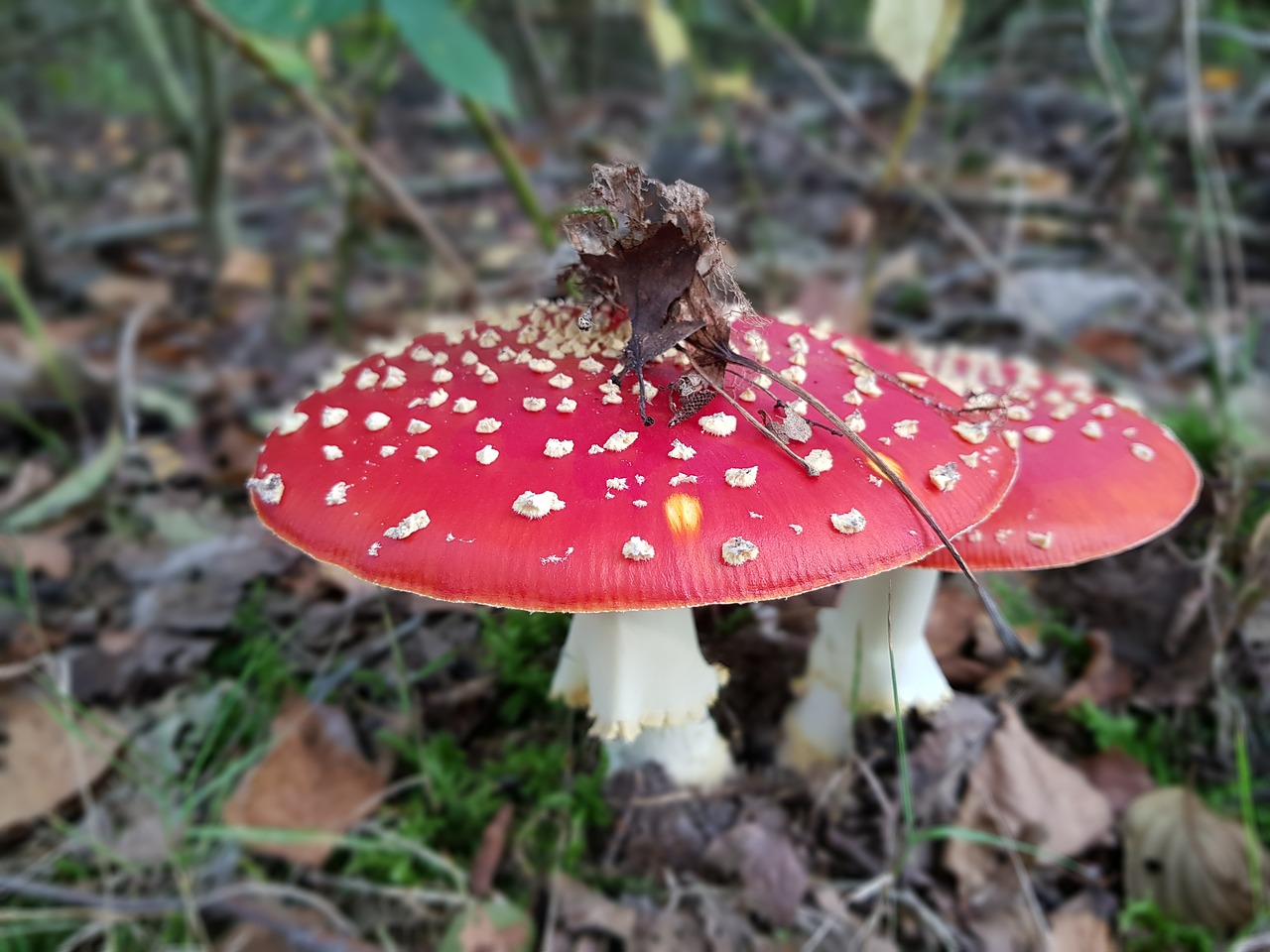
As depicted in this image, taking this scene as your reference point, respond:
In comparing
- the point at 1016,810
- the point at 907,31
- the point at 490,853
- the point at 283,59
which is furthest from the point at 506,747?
the point at 283,59

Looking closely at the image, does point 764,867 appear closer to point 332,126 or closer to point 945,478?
point 945,478

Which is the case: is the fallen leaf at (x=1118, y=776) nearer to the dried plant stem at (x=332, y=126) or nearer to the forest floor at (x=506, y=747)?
the forest floor at (x=506, y=747)

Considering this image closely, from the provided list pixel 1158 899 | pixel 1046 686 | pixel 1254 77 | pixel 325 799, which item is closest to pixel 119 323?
pixel 325 799

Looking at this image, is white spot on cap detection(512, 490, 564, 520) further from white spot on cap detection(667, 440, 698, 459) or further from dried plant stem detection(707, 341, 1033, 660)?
dried plant stem detection(707, 341, 1033, 660)

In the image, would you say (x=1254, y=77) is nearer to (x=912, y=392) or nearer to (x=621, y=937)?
(x=912, y=392)

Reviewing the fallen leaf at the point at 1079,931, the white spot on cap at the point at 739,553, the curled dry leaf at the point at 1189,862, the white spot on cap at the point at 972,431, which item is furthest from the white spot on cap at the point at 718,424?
the curled dry leaf at the point at 1189,862

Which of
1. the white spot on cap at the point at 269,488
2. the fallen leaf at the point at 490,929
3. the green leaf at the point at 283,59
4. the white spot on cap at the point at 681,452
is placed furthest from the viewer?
the green leaf at the point at 283,59

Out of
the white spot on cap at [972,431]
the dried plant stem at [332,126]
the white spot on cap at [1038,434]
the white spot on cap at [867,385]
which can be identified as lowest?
the white spot on cap at [972,431]
